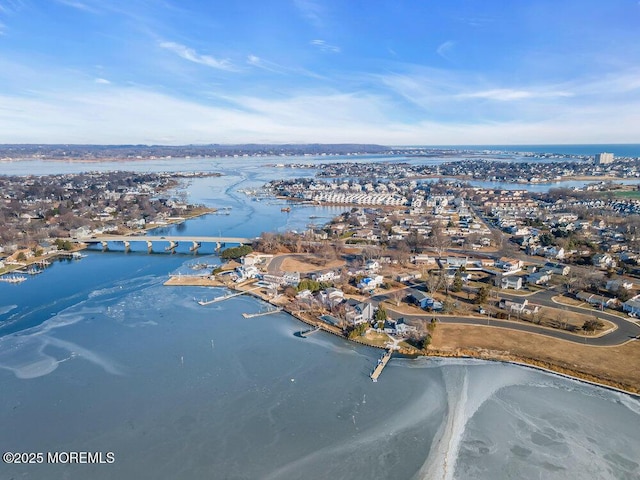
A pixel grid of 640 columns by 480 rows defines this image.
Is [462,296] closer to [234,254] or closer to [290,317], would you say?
[290,317]

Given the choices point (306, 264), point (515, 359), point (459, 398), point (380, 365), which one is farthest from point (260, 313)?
point (515, 359)

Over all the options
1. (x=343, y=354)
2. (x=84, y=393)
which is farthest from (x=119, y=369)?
(x=343, y=354)

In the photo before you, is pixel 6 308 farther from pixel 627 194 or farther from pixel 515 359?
pixel 627 194

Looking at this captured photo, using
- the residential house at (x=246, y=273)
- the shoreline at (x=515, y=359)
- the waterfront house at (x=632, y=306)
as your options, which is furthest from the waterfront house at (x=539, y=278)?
the residential house at (x=246, y=273)

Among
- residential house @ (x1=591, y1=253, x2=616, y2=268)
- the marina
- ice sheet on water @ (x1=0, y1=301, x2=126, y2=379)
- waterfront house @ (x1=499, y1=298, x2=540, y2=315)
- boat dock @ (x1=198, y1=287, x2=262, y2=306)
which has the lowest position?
the marina

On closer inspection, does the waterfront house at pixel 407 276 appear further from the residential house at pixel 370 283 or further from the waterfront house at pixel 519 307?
the waterfront house at pixel 519 307

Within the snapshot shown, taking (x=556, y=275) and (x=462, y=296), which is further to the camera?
(x=556, y=275)

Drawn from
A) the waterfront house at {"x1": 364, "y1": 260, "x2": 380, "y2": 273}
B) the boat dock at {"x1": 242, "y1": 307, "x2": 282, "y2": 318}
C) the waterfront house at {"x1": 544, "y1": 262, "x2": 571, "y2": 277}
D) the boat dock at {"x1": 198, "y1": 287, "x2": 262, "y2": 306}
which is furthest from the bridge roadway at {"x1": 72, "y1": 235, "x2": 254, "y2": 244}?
the waterfront house at {"x1": 544, "y1": 262, "x2": 571, "y2": 277}

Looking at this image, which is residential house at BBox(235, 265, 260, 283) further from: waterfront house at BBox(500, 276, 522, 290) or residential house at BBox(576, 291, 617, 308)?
residential house at BBox(576, 291, 617, 308)
